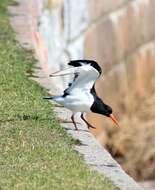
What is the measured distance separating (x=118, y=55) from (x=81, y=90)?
6778 millimetres

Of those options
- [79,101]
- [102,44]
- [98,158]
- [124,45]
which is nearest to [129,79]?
[124,45]

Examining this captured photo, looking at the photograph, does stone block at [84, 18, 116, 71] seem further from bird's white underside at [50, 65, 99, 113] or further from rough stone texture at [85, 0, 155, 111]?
bird's white underside at [50, 65, 99, 113]

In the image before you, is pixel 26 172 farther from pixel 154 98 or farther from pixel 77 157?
pixel 154 98

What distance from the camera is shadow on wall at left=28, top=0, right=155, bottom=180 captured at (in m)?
11.4

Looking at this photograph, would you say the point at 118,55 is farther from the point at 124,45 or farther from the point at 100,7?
the point at 100,7

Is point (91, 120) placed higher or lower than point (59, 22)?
lower

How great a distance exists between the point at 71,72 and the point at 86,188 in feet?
5.20

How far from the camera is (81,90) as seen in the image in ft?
24.8

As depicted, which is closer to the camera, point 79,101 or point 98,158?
point 98,158

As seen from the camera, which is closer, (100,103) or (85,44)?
(100,103)

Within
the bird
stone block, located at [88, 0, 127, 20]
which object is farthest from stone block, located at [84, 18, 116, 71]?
the bird

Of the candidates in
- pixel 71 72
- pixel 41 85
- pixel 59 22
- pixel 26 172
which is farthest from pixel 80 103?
pixel 59 22

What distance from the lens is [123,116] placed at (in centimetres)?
1393

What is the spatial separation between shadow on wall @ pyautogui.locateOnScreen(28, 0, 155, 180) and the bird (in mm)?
2967
